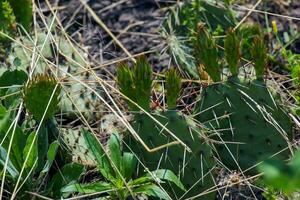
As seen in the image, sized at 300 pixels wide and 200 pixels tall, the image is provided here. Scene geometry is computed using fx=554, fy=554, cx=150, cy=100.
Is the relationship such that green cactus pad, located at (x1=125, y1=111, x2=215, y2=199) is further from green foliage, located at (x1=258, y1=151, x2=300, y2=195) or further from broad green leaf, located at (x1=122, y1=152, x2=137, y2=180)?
green foliage, located at (x1=258, y1=151, x2=300, y2=195)

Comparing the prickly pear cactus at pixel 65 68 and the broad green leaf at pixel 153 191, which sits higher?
the prickly pear cactus at pixel 65 68

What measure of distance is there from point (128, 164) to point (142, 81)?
0.86ft

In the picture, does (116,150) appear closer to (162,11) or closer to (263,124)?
(263,124)

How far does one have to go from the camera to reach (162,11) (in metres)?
2.88

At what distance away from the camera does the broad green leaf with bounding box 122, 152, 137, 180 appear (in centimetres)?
167

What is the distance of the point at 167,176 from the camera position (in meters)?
1.63

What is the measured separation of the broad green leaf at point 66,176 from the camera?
1.72 metres

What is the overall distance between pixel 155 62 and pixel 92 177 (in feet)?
2.95

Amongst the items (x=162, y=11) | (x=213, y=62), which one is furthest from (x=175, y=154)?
(x=162, y=11)

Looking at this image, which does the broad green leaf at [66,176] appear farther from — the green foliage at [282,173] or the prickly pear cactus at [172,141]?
the green foliage at [282,173]

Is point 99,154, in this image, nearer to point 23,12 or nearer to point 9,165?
point 9,165

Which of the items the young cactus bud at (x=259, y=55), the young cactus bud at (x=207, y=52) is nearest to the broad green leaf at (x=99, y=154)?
the young cactus bud at (x=207, y=52)

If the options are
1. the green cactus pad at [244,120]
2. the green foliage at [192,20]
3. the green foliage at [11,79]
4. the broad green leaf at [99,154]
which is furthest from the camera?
the green foliage at [192,20]

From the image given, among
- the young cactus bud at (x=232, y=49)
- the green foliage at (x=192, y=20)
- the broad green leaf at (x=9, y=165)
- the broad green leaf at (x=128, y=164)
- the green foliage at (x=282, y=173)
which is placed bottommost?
the broad green leaf at (x=128, y=164)
